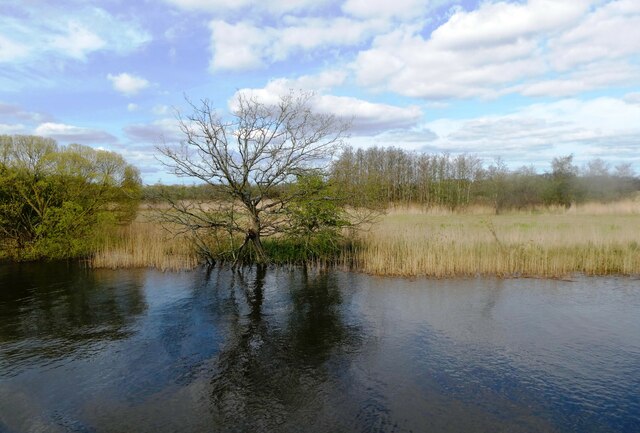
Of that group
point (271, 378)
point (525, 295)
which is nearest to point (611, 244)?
point (525, 295)

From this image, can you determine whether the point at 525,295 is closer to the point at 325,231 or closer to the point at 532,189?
the point at 325,231

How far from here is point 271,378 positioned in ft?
19.7

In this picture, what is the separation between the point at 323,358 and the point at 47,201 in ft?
42.7

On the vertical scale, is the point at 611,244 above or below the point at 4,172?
Answer: below

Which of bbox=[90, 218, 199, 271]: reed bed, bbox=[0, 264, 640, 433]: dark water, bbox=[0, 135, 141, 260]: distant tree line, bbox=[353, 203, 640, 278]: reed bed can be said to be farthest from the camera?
bbox=[0, 135, 141, 260]: distant tree line

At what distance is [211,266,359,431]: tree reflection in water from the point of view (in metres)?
5.14

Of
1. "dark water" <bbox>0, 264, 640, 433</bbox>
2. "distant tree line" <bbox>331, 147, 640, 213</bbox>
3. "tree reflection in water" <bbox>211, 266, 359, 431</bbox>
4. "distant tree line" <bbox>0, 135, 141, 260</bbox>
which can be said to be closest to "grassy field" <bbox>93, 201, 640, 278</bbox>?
"distant tree line" <bbox>0, 135, 141, 260</bbox>

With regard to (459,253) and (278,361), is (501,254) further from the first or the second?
(278,361)

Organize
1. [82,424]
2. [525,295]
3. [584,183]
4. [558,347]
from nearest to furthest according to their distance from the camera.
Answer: [82,424] < [558,347] < [525,295] < [584,183]

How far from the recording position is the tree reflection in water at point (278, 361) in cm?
514

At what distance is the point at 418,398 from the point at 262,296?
560 cm

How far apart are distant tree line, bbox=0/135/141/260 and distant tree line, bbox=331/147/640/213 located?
16.3 m

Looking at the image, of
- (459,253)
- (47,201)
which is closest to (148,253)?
(47,201)

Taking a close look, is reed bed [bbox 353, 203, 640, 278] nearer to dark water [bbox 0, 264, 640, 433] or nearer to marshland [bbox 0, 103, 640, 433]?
marshland [bbox 0, 103, 640, 433]
